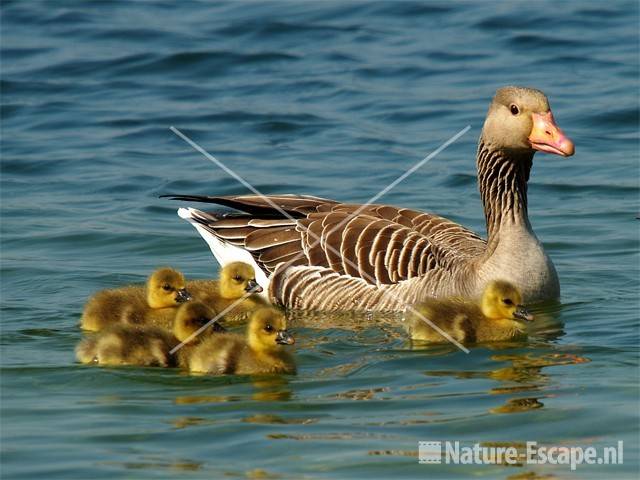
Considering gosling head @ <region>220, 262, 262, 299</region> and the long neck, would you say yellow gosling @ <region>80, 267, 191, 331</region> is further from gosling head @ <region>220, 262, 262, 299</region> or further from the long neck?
the long neck

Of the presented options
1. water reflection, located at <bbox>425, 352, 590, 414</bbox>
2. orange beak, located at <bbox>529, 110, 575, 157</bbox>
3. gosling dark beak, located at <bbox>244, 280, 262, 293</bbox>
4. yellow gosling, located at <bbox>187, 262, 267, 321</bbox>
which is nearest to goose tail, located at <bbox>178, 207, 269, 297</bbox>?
yellow gosling, located at <bbox>187, 262, 267, 321</bbox>

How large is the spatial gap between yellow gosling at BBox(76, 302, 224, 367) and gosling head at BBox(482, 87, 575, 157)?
314 centimetres

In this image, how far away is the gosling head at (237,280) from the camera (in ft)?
34.9

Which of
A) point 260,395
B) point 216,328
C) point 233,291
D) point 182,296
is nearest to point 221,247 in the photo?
point 233,291

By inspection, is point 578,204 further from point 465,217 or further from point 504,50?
point 504,50

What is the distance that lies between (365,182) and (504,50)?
7.63m

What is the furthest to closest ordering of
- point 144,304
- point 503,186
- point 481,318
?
point 503,186 < point 144,304 < point 481,318

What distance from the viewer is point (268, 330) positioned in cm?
909

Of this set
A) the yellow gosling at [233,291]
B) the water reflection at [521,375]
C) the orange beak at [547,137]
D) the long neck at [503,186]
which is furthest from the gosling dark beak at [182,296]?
the orange beak at [547,137]

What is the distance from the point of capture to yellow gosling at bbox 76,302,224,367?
9273mm

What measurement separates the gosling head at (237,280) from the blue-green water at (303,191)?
575 mm

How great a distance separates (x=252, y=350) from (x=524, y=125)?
3.26 metres

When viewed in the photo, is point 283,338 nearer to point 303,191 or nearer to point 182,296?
point 182,296

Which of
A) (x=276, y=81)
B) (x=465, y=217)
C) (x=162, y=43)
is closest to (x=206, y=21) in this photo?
(x=162, y=43)
